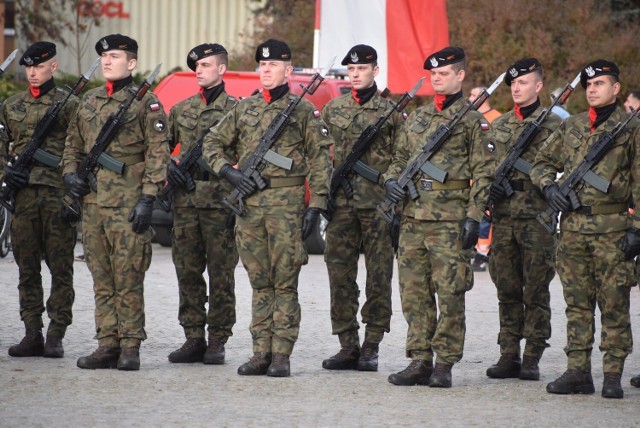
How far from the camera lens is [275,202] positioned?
8.94 meters

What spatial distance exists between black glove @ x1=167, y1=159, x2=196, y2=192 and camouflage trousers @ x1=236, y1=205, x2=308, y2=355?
23.0 inches

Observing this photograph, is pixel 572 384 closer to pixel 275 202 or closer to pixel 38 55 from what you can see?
pixel 275 202

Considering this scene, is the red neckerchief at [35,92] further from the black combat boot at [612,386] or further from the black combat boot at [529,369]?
the black combat boot at [612,386]

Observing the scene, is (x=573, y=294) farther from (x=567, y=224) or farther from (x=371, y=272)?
(x=371, y=272)

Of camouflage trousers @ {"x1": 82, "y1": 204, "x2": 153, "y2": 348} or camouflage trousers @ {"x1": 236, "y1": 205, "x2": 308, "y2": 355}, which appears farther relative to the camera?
camouflage trousers @ {"x1": 82, "y1": 204, "x2": 153, "y2": 348}

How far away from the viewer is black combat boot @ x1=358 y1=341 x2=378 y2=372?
941 cm

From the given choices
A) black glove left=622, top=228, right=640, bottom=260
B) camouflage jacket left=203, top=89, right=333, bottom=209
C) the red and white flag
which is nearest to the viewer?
black glove left=622, top=228, right=640, bottom=260

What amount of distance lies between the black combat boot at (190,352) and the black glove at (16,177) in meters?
1.54

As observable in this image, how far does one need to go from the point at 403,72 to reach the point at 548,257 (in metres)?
7.70

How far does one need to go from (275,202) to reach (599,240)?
2057mm

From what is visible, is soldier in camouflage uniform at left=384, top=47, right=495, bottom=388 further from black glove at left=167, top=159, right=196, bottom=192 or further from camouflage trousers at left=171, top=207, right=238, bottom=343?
black glove at left=167, top=159, right=196, bottom=192

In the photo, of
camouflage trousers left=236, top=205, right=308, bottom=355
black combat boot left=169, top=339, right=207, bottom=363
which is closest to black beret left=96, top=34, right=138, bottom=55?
camouflage trousers left=236, top=205, right=308, bottom=355

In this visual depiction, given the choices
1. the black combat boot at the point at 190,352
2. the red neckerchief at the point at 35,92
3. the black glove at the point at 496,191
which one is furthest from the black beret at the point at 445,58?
the red neckerchief at the point at 35,92

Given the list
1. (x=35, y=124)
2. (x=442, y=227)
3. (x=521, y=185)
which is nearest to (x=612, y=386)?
(x=442, y=227)
